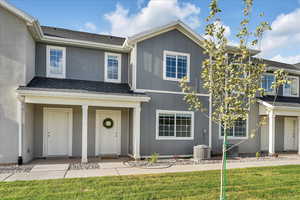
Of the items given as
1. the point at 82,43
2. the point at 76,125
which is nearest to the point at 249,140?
the point at 76,125

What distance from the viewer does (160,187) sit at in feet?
17.2

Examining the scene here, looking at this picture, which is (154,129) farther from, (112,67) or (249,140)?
(249,140)

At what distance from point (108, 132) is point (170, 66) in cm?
481

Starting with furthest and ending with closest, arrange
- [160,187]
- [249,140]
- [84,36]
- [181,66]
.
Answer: [249,140], [84,36], [181,66], [160,187]

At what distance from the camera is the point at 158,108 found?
9656 mm

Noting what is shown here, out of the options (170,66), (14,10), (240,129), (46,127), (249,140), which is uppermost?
(14,10)

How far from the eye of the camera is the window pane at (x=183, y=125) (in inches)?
391

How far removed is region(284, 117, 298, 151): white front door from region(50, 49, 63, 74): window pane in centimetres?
1469

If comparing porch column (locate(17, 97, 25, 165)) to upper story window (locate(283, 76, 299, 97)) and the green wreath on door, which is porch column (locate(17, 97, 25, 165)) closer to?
the green wreath on door

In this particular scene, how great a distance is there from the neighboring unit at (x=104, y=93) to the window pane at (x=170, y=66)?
0.05 m

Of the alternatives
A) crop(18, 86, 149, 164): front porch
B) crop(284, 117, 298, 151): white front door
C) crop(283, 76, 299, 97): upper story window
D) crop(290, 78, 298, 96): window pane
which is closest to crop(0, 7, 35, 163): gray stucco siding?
crop(18, 86, 149, 164): front porch

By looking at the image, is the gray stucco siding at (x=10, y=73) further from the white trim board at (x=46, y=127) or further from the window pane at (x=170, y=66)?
the window pane at (x=170, y=66)

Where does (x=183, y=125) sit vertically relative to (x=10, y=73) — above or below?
below

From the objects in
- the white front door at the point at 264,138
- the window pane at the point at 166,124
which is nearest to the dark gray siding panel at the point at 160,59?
the window pane at the point at 166,124
